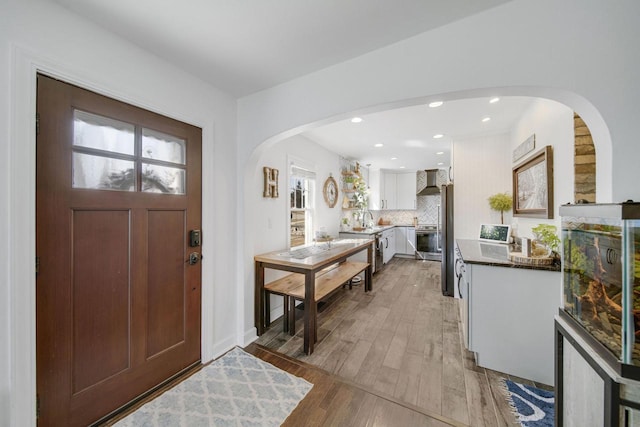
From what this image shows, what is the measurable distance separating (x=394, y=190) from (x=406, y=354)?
5277mm

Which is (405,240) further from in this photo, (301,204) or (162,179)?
(162,179)

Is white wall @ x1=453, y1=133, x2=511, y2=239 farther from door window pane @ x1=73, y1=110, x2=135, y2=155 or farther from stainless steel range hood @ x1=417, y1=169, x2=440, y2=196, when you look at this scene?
door window pane @ x1=73, y1=110, x2=135, y2=155

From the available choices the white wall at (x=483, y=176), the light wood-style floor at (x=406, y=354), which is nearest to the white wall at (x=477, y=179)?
the white wall at (x=483, y=176)

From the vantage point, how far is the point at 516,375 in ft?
6.19

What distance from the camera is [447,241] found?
148 inches

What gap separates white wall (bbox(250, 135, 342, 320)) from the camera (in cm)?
278

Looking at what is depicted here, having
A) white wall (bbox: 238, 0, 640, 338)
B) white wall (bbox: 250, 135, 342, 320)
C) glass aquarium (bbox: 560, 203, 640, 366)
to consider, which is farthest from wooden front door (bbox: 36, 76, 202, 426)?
glass aquarium (bbox: 560, 203, 640, 366)

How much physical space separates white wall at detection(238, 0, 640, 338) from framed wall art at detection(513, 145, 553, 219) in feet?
4.13

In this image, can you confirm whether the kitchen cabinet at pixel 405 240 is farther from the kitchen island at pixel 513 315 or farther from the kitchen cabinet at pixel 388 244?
the kitchen island at pixel 513 315

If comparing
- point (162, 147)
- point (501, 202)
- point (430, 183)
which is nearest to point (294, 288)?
point (162, 147)

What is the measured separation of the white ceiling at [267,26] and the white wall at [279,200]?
3.62 feet

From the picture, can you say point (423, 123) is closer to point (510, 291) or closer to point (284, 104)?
point (284, 104)

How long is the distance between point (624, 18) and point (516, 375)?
7.86 ft

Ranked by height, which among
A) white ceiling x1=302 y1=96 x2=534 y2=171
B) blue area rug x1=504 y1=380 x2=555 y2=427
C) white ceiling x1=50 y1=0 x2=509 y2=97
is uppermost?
white ceiling x1=302 y1=96 x2=534 y2=171
